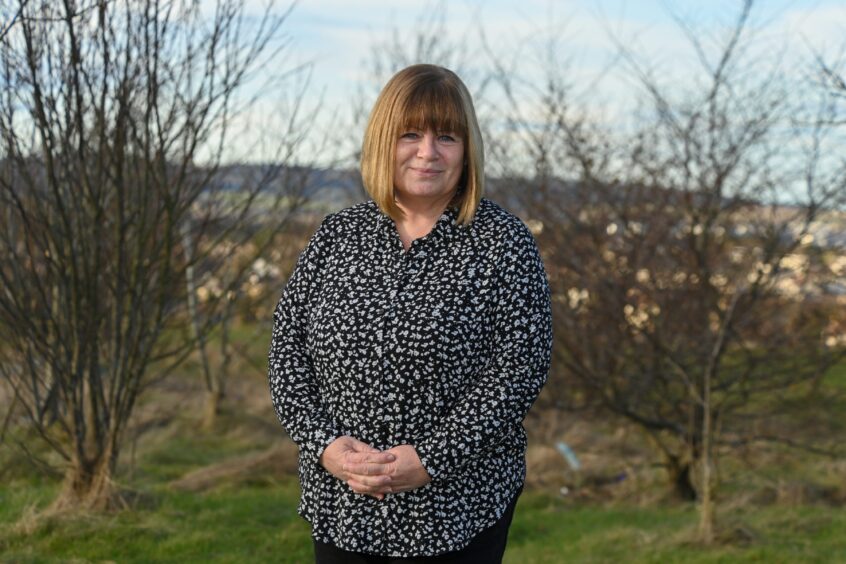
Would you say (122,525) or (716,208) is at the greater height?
(716,208)

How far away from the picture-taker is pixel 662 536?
6.43 meters

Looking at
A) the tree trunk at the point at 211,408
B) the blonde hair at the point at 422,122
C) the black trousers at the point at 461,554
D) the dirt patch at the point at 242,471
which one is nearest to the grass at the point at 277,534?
the dirt patch at the point at 242,471

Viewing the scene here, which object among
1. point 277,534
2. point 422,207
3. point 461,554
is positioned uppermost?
point 422,207

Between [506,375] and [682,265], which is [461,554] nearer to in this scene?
[506,375]

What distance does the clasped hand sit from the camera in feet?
7.49

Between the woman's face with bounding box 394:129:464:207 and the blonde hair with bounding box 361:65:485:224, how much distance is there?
0.02 m

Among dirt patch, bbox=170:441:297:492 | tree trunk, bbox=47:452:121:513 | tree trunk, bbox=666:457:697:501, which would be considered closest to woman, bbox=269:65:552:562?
tree trunk, bbox=47:452:121:513

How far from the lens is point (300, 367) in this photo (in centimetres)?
248

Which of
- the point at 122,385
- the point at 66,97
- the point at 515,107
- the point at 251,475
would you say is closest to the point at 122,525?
the point at 122,385

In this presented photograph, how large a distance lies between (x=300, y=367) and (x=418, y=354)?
31cm

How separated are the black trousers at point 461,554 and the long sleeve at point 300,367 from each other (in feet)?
0.71

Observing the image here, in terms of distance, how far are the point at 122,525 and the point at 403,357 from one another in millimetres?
3644

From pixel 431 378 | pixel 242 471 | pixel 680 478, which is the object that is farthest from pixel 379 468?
pixel 680 478

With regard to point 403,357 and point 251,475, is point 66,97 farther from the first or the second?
point 251,475
